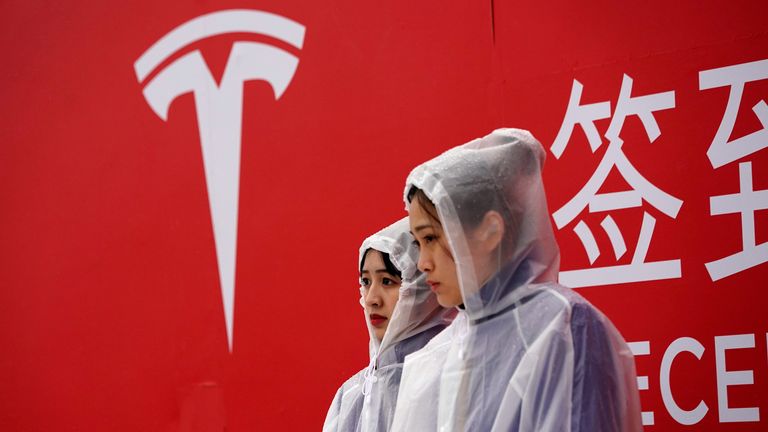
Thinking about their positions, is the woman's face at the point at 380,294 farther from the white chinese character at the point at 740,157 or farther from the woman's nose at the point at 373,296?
the white chinese character at the point at 740,157

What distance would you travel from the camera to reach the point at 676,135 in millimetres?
2482

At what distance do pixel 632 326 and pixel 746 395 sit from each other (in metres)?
0.32

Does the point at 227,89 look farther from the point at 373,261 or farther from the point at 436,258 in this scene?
the point at 436,258

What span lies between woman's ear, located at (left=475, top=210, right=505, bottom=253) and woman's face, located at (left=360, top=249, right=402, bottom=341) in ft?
2.40

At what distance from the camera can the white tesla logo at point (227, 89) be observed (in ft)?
11.0

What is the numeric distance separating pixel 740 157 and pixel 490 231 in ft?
3.18

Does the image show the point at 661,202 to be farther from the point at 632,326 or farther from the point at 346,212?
the point at 346,212

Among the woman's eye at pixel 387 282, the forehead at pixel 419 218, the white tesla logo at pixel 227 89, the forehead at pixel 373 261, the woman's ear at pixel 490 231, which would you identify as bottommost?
the woman's eye at pixel 387 282

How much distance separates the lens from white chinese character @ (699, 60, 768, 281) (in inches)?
93.0

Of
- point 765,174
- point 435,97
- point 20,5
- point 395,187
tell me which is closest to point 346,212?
point 395,187

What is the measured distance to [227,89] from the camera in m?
3.42

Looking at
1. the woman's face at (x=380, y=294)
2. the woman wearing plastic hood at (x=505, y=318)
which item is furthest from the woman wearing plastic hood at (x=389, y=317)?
the woman wearing plastic hood at (x=505, y=318)

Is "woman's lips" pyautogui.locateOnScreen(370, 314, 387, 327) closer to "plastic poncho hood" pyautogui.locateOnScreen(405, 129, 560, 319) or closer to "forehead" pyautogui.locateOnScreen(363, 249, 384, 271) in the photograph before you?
"forehead" pyautogui.locateOnScreen(363, 249, 384, 271)

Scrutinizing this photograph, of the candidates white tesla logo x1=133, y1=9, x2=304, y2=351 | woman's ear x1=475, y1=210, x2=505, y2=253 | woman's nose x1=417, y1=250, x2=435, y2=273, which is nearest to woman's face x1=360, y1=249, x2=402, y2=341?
woman's nose x1=417, y1=250, x2=435, y2=273
